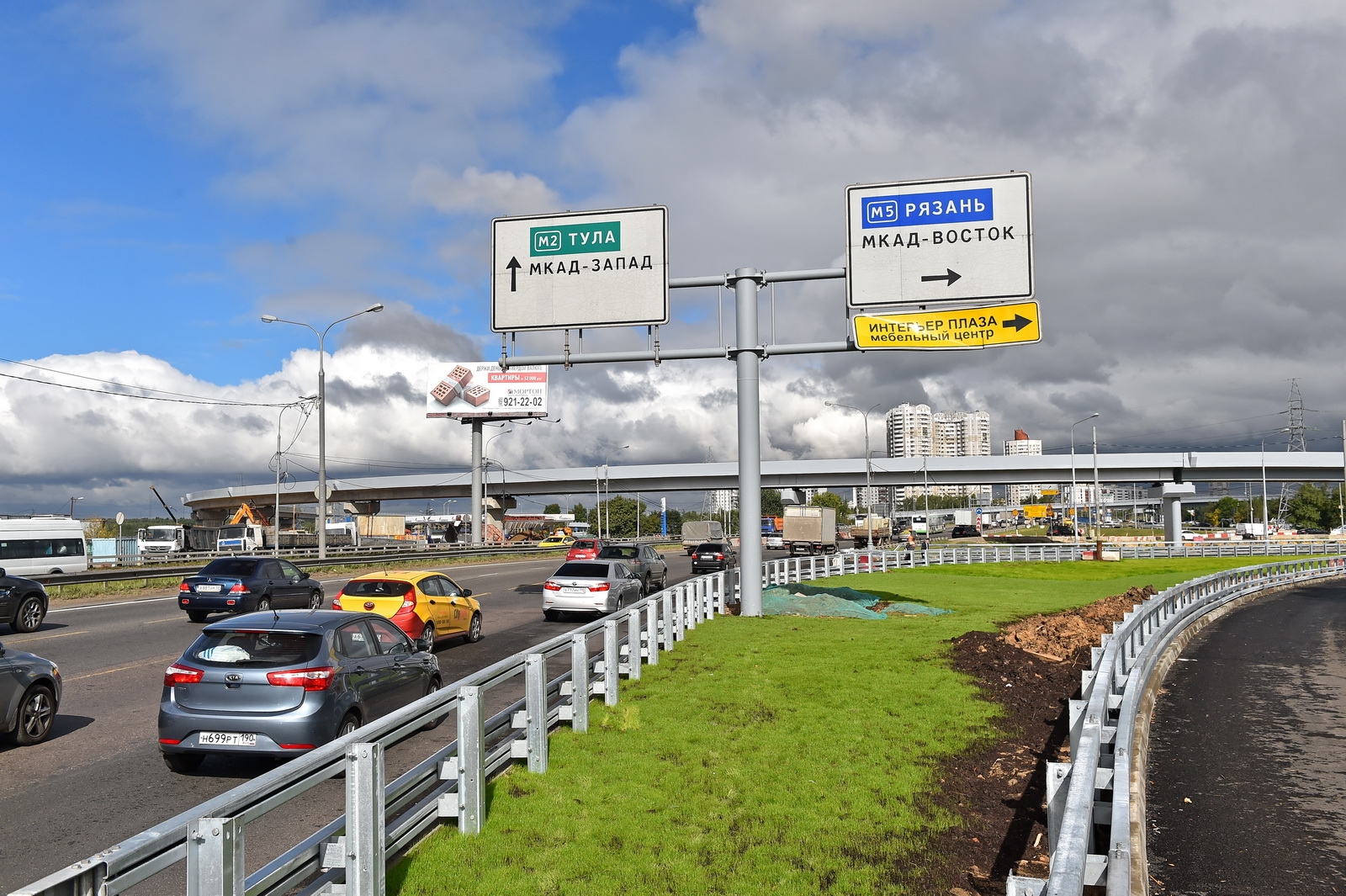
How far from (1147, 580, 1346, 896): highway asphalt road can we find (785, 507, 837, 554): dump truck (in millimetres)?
51123

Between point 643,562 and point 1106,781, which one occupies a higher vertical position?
point 1106,781

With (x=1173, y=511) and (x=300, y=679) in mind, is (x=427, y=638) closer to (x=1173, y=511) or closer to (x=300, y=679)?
(x=300, y=679)

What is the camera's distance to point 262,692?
8.84 metres

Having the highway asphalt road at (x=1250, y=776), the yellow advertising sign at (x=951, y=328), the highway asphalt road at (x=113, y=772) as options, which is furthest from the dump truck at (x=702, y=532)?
the highway asphalt road at (x=1250, y=776)

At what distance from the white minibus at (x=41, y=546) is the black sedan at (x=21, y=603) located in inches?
484

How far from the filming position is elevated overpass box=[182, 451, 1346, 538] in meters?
91.2

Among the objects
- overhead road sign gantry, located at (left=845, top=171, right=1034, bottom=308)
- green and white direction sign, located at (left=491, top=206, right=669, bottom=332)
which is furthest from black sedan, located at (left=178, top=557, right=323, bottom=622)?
overhead road sign gantry, located at (left=845, top=171, right=1034, bottom=308)

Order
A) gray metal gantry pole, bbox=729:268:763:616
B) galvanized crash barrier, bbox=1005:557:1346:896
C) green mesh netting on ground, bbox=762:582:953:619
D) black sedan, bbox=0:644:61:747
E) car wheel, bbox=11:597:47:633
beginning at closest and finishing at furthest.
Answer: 1. galvanized crash barrier, bbox=1005:557:1346:896
2. black sedan, bbox=0:644:61:747
3. car wheel, bbox=11:597:47:633
4. gray metal gantry pole, bbox=729:268:763:616
5. green mesh netting on ground, bbox=762:582:953:619

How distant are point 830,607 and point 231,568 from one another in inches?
579

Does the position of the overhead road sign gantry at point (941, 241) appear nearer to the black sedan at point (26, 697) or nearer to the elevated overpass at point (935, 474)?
the black sedan at point (26, 697)

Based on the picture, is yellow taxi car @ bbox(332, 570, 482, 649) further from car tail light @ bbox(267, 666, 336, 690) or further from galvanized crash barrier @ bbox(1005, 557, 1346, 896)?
galvanized crash barrier @ bbox(1005, 557, 1346, 896)

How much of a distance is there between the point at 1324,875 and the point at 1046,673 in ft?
25.4

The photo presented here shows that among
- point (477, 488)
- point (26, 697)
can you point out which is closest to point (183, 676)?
point (26, 697)

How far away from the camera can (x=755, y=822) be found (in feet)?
25.4
